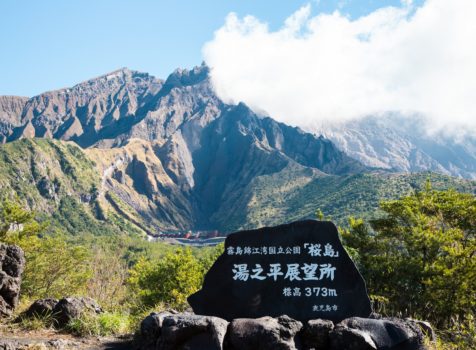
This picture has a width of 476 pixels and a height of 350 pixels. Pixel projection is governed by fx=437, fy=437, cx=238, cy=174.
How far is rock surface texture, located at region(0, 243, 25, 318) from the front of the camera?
8758 mm

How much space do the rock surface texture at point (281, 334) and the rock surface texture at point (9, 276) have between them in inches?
164

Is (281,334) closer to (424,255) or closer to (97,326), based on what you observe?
(97,326)

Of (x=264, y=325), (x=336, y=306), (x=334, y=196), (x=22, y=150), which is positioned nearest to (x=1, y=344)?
(x=264, y=325)

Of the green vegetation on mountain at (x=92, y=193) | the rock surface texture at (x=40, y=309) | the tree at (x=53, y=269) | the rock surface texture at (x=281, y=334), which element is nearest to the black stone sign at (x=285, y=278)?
the rock surface texture at (x=281, y=334)

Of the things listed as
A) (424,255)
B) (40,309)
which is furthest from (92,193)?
(40,309)

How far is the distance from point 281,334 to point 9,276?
597 centimetres

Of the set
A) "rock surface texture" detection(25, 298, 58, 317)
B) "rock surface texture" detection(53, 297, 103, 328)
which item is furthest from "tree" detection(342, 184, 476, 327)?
"rock surface texture" detection(25, 298, 58, 317)

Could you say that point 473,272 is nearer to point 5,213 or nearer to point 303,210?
point 5,213

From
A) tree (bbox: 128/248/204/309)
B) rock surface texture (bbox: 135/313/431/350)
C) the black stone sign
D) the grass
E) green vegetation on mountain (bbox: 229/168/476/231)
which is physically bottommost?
tree (bbox: 128/248/204/309)

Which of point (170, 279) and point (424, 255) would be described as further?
point (170, 279)

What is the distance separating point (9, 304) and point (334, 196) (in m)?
139

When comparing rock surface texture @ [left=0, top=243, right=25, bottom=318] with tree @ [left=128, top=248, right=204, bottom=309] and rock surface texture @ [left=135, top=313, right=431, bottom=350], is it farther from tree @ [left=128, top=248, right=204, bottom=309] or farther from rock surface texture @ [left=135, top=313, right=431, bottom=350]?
tree @ [left=128, top=248, right=204, bottom=309]

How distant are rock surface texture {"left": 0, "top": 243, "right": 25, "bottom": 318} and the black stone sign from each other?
4259 mm

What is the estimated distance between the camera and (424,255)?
11.9m
